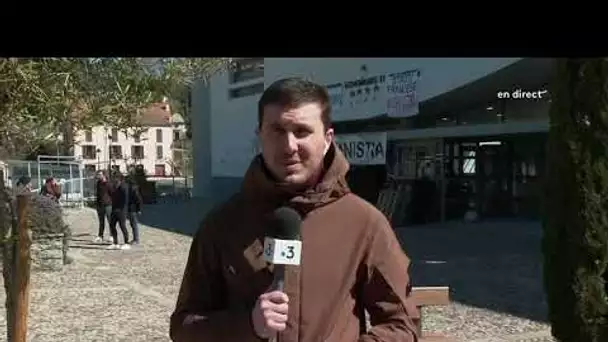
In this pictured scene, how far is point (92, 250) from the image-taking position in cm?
2059

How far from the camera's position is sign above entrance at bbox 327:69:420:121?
Result: 25734mm

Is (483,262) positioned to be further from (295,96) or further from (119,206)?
(295,96)

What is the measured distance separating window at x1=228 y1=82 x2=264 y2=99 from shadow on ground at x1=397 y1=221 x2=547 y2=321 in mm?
14818

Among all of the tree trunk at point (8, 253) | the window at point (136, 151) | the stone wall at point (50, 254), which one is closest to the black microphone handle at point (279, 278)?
the tree trunk at point (8, 253)

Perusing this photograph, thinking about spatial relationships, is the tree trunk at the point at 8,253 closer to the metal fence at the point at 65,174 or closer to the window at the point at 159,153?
the metal fence at the point at 65,174

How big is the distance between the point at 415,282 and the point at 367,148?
11.4 meters

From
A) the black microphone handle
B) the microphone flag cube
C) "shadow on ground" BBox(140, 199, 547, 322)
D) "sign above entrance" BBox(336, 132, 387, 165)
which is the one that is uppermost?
"sign above entrance" BBox(336, 132, 387, 165)

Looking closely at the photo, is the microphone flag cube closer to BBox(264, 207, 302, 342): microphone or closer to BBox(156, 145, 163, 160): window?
BBox(264, 207, 302, 342): microphone

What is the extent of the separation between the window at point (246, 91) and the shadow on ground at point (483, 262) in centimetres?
1105

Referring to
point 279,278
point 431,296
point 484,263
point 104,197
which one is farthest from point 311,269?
point 104,197

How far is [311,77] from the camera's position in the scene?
14.4 m

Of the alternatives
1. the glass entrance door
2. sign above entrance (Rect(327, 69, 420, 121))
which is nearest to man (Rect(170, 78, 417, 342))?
sign above entrance (Rect(327, 69, 420, 121))

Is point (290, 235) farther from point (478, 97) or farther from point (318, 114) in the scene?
point (478, 97)
